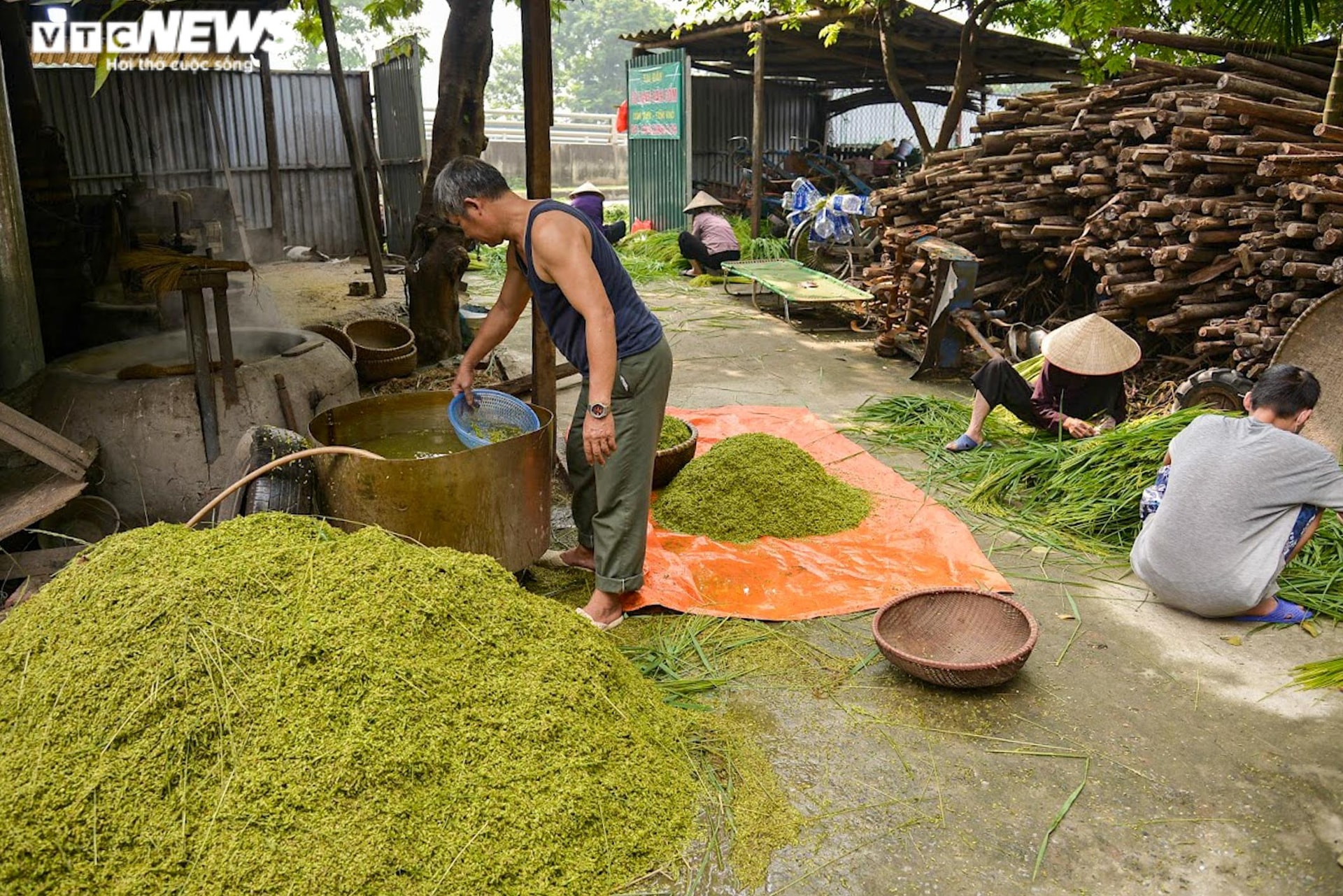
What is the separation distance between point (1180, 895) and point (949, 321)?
518cm

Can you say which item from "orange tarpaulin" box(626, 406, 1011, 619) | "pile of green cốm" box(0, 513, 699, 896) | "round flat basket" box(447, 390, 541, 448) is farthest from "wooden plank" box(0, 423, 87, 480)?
"orange tarpaulin" box(626, 406, 1011, 619)

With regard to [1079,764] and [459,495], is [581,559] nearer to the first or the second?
[459,495]

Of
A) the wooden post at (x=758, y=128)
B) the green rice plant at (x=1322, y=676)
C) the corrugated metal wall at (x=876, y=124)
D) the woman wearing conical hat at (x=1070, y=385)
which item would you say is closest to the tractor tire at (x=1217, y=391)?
the woman wearing conical hat at (x=1070, y=385)

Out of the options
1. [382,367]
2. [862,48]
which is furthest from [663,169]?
[382,367]

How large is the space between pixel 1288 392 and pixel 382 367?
509cm

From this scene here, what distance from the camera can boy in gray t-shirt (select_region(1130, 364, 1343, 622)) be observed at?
11.0ft

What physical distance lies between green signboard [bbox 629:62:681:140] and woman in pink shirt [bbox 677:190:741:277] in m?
3.01

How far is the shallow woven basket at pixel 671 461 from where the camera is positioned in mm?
4520

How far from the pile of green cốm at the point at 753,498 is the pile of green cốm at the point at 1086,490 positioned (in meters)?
0.74

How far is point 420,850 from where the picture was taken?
2.08 meters

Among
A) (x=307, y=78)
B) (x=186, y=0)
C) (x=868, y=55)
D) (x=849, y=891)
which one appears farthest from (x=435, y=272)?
(x=868, y=55)

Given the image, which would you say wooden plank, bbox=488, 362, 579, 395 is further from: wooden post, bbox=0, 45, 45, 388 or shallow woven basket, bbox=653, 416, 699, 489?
wooden post, bbox=0, 45, 45, 388

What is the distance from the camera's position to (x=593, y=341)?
10.1ft

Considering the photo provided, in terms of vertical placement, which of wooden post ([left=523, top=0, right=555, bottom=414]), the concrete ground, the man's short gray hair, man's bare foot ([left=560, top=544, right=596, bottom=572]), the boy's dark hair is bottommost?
the concrete ground
